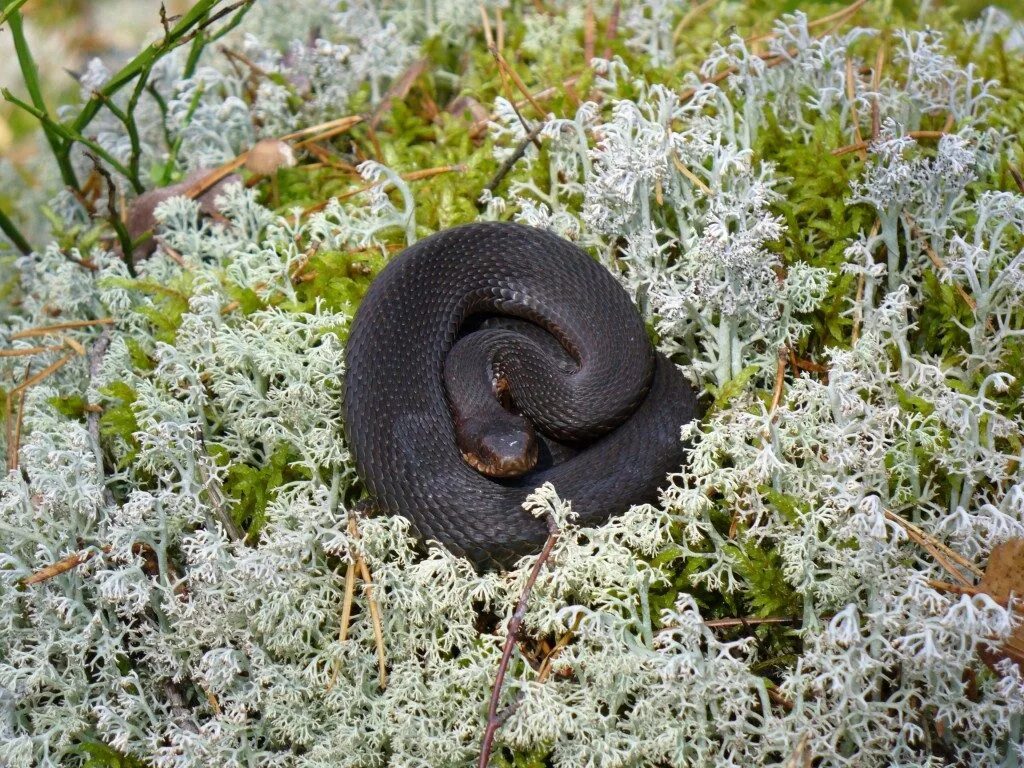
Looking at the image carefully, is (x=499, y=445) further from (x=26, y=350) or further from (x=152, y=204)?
(x=152, y=204)

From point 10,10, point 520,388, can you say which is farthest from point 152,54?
point 520,388

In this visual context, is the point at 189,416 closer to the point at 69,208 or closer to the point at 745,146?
the point at 69,208

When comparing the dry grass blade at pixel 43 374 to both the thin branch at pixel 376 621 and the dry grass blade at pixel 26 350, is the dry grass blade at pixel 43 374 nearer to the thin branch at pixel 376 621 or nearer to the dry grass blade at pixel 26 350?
the dry grass blade at pixel 26 350

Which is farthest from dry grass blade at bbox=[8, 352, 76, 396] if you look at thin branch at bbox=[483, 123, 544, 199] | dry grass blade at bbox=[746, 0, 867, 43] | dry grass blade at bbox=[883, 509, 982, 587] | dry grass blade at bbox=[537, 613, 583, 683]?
dry grass blade at bbox=[746, 0, 867, 43]

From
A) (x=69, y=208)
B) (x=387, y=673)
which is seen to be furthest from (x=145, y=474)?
(x=69, y=208)

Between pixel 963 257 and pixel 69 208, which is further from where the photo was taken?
pixel 69 208

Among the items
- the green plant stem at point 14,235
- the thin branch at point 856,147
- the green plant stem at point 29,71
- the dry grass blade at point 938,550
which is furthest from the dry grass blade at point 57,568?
the thin branch at point 856,147
